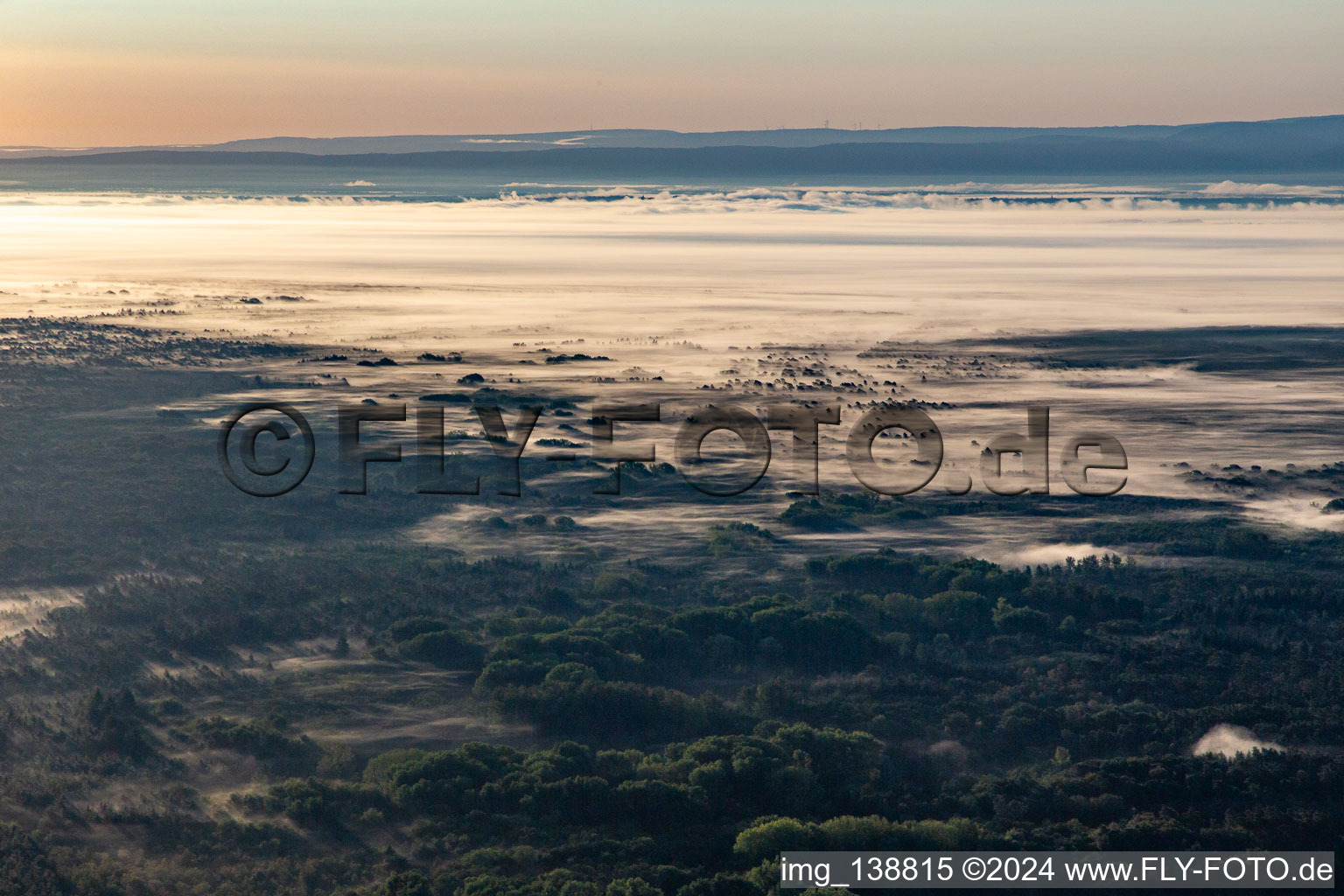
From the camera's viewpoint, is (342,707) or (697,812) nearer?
(697,812)

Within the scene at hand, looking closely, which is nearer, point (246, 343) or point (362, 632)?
point (362, 632)

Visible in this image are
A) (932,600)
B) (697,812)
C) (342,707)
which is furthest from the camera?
(932,600)

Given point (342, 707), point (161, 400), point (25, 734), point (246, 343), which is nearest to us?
point (25, 734)

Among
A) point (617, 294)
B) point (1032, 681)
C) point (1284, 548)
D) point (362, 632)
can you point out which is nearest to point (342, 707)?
point (362, 632)

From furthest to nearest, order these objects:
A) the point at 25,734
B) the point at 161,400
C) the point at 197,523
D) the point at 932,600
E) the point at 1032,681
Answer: the point at 161,400, the point at 197,523, the point at 932,600, the point at 1032,681, the point at 25,734

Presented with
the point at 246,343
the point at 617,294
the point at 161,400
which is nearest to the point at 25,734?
the point at 161,400

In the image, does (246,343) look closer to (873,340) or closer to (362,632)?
(873,340)

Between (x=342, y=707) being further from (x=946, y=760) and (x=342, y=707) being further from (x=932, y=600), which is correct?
(x=932, y=600)

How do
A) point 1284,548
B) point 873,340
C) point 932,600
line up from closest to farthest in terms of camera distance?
point 932,600, point 1284,548, point 873,340

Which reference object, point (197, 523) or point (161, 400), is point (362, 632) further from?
point (161, 400)
